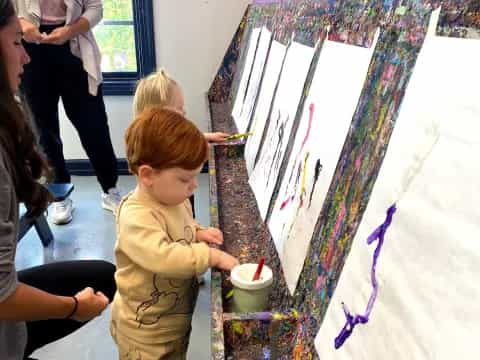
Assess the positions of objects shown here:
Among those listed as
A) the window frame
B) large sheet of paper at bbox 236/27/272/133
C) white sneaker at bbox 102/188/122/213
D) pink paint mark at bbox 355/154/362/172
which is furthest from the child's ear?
the window frame

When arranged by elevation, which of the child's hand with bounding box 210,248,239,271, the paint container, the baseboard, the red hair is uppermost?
the red hair

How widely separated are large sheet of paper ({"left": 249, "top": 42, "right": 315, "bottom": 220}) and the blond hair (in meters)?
0.42

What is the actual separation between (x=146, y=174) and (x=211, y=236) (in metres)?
0.24

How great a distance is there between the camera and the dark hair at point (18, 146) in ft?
2.85

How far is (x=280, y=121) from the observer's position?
4.15 feet

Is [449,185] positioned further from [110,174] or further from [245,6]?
[245,6]

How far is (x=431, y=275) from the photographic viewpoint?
16.6 inches

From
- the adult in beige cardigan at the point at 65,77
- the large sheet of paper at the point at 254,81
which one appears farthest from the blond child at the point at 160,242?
the adult in beige cardigan at the point at 65,77

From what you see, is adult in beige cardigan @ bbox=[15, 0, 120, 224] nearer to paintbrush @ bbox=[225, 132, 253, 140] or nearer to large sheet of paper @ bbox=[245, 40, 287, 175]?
paintbrush @ bbox=[225, 132, 253, 140]

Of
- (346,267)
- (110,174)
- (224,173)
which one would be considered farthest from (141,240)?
(110,174)

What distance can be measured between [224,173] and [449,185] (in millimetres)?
1227

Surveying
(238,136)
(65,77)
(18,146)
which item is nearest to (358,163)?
(18,146)

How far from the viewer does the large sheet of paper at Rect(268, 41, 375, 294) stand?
0.75 metres

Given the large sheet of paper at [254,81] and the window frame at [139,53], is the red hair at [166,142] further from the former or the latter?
the window frame at [139,53]
